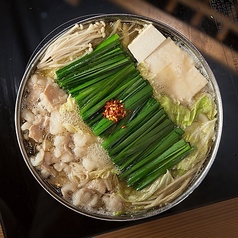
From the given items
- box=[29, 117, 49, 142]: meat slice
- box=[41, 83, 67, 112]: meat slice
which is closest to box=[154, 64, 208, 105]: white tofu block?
box=[41, 83, 67, 112]: meat slice

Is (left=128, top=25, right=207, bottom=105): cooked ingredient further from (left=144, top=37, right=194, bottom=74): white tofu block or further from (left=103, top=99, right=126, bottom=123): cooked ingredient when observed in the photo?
(left=103, top=99, right=126, bottom=123): cooked ingredient

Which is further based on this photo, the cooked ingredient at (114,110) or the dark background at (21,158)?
the dark background at (21,158)

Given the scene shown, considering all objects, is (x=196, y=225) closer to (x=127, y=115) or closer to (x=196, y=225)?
(x=196, y=225)

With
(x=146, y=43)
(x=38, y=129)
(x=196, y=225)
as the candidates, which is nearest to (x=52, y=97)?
A: (x=38, y=129)

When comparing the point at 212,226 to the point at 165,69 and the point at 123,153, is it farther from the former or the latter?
the point at 165,69

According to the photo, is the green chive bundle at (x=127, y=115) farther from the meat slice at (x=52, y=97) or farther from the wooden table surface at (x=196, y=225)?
the wooden table surface at (x=196, y=225)

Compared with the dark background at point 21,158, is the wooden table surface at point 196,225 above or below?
below

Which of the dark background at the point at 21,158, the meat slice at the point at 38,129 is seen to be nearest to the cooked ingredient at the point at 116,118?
the meat slice at the point at 38,129
